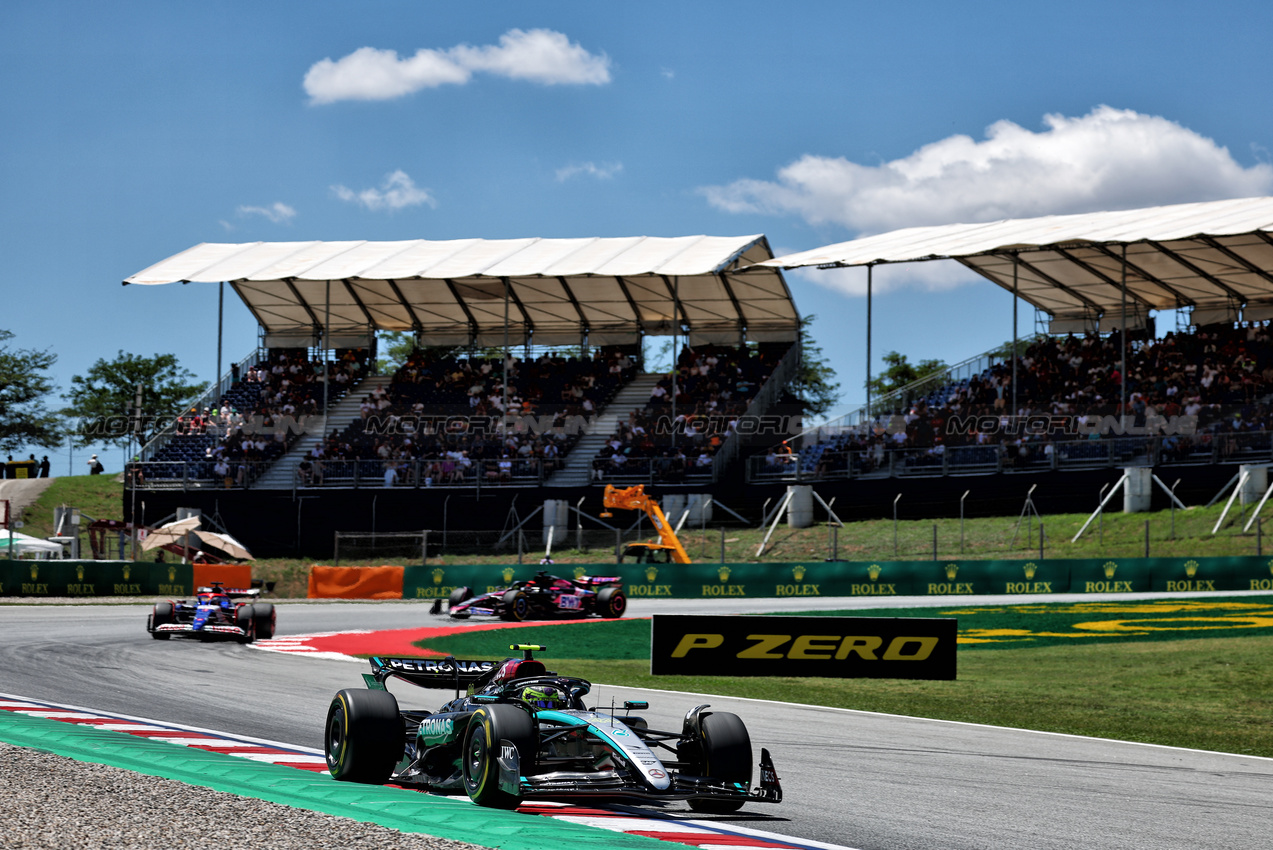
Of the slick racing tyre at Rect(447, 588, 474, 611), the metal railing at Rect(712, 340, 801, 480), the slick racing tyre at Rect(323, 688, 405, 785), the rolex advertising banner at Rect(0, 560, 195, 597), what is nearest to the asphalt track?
the slick racing tyre at Rect(323, 688, 405, 785)

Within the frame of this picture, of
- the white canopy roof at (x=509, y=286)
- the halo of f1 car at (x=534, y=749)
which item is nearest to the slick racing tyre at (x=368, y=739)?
the halo of f1 car at (x=534, y=749)

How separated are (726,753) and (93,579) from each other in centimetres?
3094

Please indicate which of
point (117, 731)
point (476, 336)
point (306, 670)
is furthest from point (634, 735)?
point (476, 336)

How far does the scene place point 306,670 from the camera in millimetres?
17500

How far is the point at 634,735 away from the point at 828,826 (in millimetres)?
1238

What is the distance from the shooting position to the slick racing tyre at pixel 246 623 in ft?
73.3

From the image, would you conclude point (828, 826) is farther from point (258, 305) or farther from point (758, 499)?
point (258, 305)

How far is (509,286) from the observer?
46.6 metres

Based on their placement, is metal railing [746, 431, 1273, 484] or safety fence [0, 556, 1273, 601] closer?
safety fence [0, 556, 1273, 601]

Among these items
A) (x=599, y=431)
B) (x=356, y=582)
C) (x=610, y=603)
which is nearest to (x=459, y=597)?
(x=610, y=603)

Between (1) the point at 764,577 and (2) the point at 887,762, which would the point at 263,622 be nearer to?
(1) the point at 764,577

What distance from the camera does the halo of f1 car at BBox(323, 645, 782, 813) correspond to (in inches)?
301

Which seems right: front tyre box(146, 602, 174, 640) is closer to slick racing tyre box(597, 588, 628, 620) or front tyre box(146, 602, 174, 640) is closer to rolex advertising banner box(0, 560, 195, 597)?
slick racing tyre box(597, 588, 628, 620)

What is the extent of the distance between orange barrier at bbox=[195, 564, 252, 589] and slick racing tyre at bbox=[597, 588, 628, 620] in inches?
517
